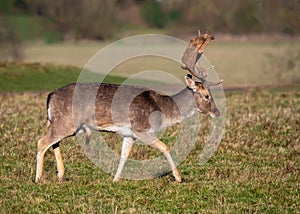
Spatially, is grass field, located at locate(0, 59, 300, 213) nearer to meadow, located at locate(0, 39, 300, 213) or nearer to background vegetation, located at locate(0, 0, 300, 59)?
meadow, located at locate(0, 39, 300, 213)

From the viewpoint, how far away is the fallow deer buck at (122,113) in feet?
37.6

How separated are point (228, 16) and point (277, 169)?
47461mm

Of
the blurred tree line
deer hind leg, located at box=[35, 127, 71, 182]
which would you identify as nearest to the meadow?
deer hind leg, located at box=[35, 127, 71, 182]

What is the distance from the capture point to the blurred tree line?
146 ft

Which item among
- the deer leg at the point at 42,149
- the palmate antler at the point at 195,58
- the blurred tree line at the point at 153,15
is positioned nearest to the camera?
the deer leg at the point at 42,149

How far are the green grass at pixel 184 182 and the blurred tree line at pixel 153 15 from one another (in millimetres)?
24721

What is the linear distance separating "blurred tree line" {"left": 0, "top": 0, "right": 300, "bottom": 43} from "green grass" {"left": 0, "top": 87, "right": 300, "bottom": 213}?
24721 mm

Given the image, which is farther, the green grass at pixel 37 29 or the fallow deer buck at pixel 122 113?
the green grass at pixel 37 29

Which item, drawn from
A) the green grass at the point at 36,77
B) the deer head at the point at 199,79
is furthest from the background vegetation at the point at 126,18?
the deer head at the point at 199,79

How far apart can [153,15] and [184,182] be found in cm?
7476

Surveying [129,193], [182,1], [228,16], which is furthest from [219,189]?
[228,16]

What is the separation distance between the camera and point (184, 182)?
11320 mm

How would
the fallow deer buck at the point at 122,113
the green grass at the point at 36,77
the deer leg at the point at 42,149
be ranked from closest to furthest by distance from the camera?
1. the deer leg at the point at 42,149
2. the fallow deer buck at the point at 122,113
3. the green grass at the point at 36,77

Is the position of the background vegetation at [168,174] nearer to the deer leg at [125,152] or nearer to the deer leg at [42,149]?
the deer leg at [42,149]
